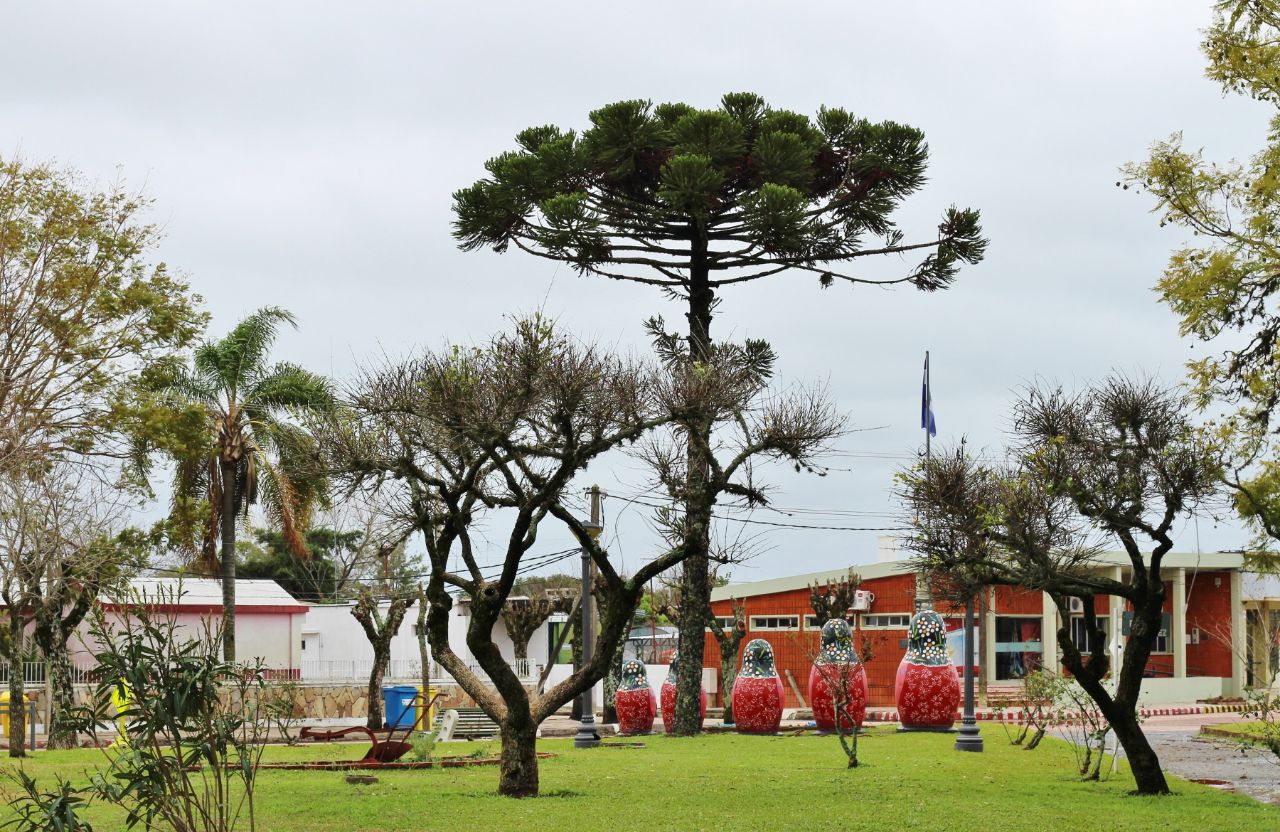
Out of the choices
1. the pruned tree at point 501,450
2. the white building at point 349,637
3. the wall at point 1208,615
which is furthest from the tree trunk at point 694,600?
the wall at point 1208,615

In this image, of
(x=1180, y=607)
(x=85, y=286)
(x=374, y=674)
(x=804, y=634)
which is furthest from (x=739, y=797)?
(x=1180, y=607)

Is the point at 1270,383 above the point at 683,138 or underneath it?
underneath

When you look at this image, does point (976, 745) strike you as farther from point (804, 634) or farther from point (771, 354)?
point (804, 634)

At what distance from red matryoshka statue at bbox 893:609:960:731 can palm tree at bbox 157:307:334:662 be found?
471 inches

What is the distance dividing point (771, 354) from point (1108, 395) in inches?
433

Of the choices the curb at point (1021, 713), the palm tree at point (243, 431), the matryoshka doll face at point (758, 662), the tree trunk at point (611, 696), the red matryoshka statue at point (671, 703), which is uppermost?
the palm tree at point (243, 431)

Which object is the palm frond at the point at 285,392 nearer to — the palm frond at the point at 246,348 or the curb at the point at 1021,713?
the palm frond at the point at 246,348

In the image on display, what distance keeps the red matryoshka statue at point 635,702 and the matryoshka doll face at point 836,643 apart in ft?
11.8

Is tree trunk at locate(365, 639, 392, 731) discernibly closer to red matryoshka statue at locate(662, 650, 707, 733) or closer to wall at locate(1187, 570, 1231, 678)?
red matryoshka statue at locate(662, 650, 707, 733)

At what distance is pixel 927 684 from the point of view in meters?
25.2

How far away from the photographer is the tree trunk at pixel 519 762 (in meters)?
14.5

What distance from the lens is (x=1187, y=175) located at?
17.6 metres

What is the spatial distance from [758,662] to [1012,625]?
2040 cm

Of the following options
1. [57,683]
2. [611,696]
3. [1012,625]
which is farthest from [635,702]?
[1012,625]
